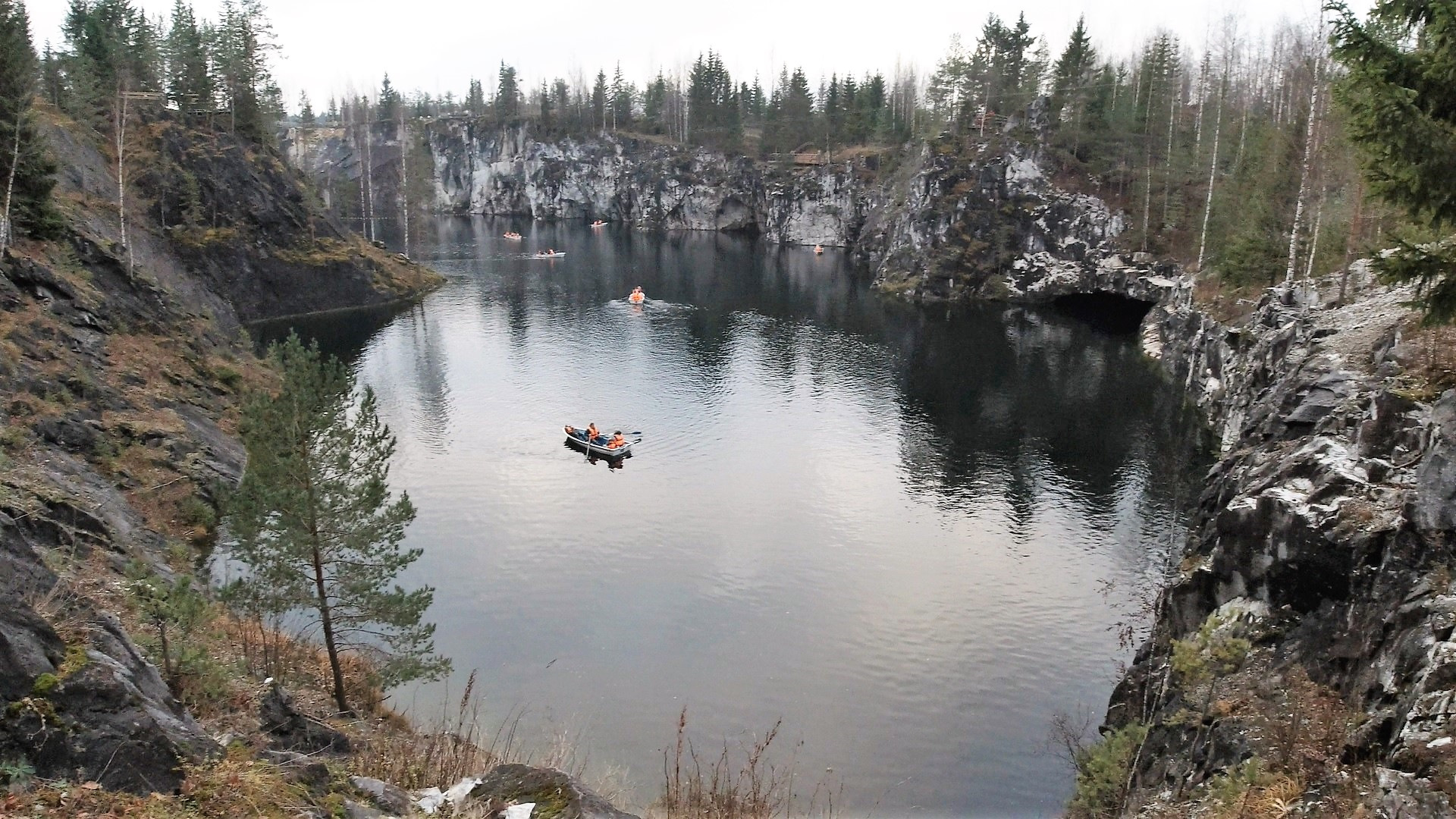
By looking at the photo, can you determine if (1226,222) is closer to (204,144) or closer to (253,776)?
(253,776)

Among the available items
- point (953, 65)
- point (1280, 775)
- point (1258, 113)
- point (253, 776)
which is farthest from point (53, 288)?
point (953, 65)

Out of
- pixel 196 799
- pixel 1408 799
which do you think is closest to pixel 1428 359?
pixel 1408 799

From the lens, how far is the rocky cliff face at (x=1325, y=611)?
39.0 feet

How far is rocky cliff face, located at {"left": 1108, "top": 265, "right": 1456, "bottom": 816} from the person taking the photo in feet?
39.0

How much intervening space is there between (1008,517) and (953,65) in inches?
3028

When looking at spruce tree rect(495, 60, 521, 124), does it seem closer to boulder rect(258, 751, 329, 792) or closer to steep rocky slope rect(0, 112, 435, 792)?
steep rocky slope rect(0, 112, 435, 792)

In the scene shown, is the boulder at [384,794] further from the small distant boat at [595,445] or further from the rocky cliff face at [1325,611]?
the small distant boat at [595,445]

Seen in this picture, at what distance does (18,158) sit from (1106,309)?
Answer: 3041 inches

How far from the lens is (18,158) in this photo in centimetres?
3559

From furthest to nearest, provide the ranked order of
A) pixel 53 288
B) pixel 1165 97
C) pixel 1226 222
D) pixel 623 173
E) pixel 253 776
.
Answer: pixel 623 173
pixel 1165 97
pixel 1226 222
pixel 53 288
pixel 253 776

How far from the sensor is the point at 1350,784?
37.6 ft

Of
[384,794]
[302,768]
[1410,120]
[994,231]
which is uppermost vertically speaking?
[994,231]

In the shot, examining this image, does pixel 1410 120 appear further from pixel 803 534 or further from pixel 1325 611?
pixel 803 534

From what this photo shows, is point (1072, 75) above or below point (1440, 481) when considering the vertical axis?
above
